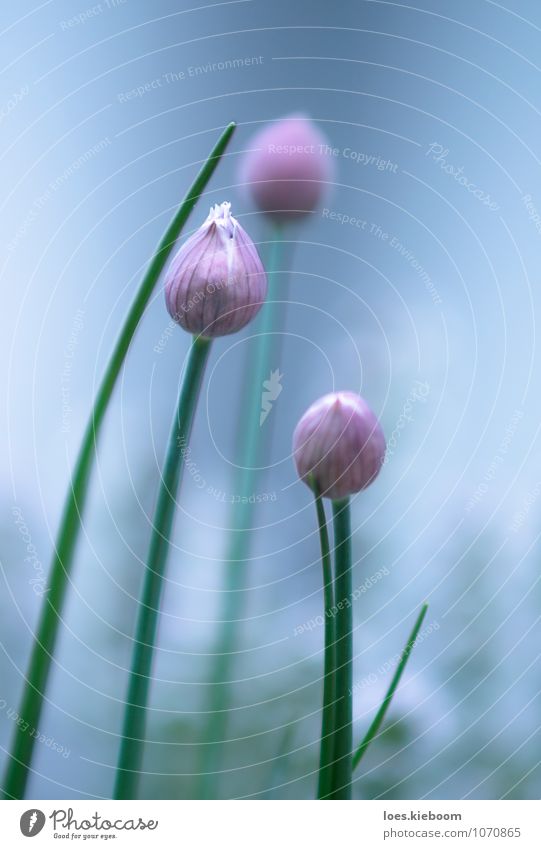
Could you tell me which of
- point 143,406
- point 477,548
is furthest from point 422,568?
point 143,406

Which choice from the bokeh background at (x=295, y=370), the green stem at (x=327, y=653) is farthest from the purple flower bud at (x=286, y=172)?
the green stem at (x=327, y=653)

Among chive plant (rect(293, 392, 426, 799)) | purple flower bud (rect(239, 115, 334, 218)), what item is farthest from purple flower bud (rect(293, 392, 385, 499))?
purple flower bud (rect(239, 115, 334, 218))
